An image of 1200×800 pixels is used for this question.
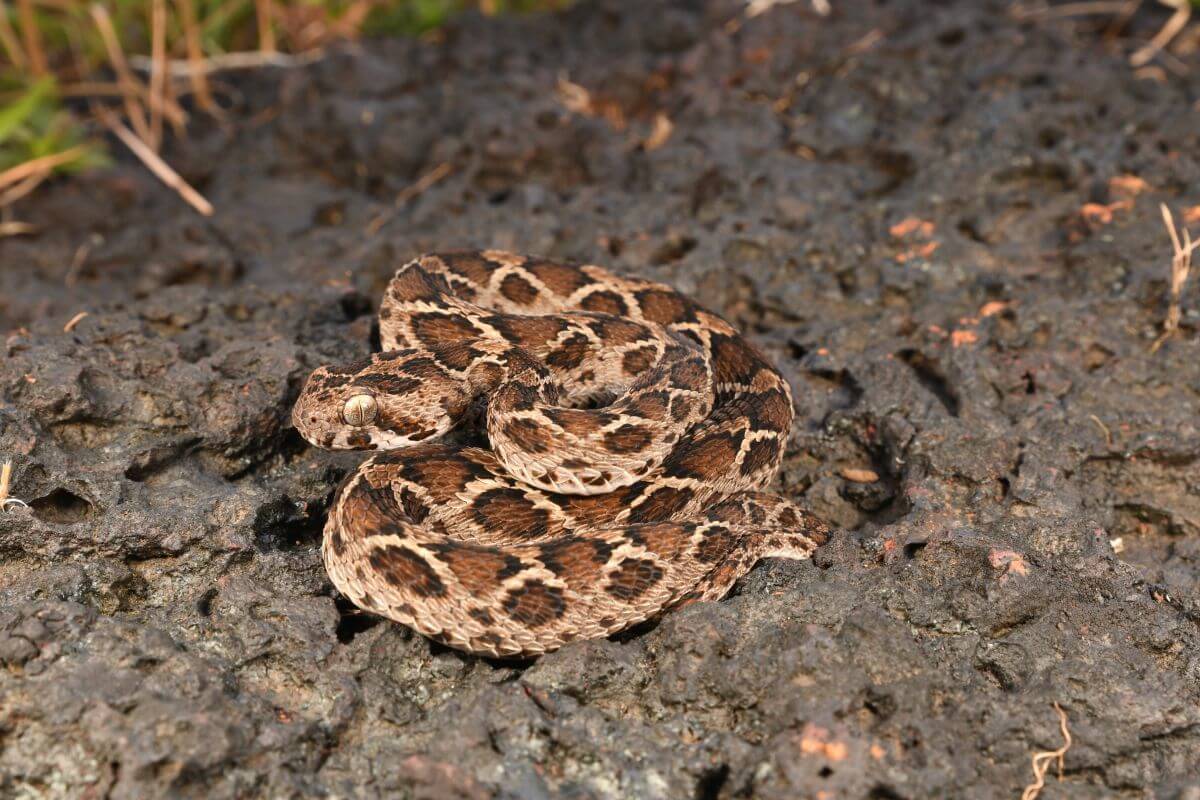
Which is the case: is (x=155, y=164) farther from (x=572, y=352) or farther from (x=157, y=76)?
(x=572, y=352)

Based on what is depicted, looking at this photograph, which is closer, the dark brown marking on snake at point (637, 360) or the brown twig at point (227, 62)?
the dark brown marking on snake at point (637, 360)

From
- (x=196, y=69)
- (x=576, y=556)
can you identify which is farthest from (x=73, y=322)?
(x=196, y=69)

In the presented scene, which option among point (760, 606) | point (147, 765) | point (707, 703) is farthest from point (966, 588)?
point (147, 765)

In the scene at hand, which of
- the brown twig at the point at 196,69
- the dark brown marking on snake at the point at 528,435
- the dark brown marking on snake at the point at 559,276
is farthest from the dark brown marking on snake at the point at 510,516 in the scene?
the brown twig at the point at 196,69

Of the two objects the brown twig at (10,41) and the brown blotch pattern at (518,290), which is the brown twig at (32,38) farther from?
the brown blotch pattern at (518,290)

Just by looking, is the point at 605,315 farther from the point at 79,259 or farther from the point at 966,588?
the point at 79,259

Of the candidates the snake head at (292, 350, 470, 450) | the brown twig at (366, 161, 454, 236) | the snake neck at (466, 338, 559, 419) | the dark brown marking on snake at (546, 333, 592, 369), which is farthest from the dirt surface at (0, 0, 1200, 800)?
the dark brown marking on snake at (546, 333, 592, 369)

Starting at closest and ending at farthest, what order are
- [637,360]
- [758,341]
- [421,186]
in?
1. [637,360]
2. [758,341]
3. [421,186]
